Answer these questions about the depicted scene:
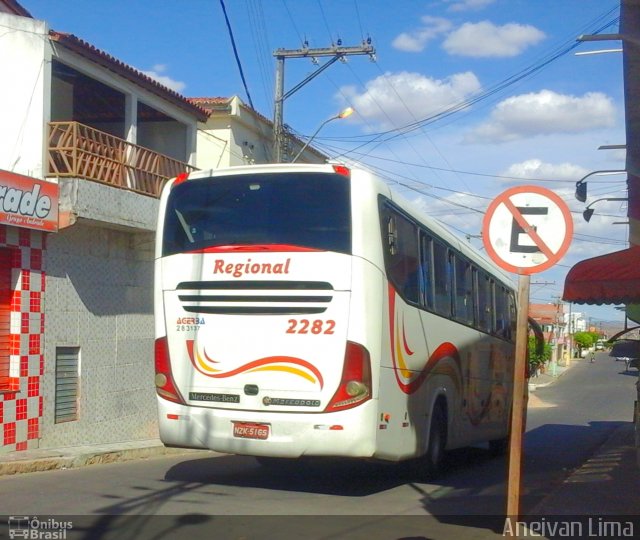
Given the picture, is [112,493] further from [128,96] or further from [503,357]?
[128,96]

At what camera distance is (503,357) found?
51.1ft

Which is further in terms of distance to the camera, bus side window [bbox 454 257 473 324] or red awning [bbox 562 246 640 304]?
bus side window [bbox 454 257 473 324]

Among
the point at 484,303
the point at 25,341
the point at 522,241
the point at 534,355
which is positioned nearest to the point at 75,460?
the point at 25,341

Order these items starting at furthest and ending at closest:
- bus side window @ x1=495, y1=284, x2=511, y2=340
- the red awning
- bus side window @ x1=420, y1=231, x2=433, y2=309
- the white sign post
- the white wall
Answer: bus side window @ x1=495, y1=284, x2=511, y2=340
the white wall
bus side window @ x1=420, y1=231, x2=433, y2=309
the red awning
the white sign post

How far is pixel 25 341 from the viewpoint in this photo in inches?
519

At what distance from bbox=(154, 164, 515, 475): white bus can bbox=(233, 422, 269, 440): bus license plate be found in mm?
10

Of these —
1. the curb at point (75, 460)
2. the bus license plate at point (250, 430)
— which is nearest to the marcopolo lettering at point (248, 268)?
the bus license plate at point (250, 430)

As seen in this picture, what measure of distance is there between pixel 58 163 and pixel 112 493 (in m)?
7.05

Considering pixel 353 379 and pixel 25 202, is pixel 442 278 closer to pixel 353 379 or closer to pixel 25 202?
pixel 353 379

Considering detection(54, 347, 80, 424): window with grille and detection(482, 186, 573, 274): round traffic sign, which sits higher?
detection(482, 186, 573, 274): round traffic sign

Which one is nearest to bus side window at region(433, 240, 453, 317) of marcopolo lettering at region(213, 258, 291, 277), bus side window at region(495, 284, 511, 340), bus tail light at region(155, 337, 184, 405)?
marcopolo lettering at region(213, 258, 291, 277)

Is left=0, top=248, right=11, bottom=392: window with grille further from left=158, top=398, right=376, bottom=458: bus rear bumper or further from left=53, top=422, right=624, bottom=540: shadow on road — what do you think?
left=158, top=398, right=376, bottom=458: bus rear bumper

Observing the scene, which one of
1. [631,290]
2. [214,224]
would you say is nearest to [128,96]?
[214,224]

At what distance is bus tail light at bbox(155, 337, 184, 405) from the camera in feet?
30.5
